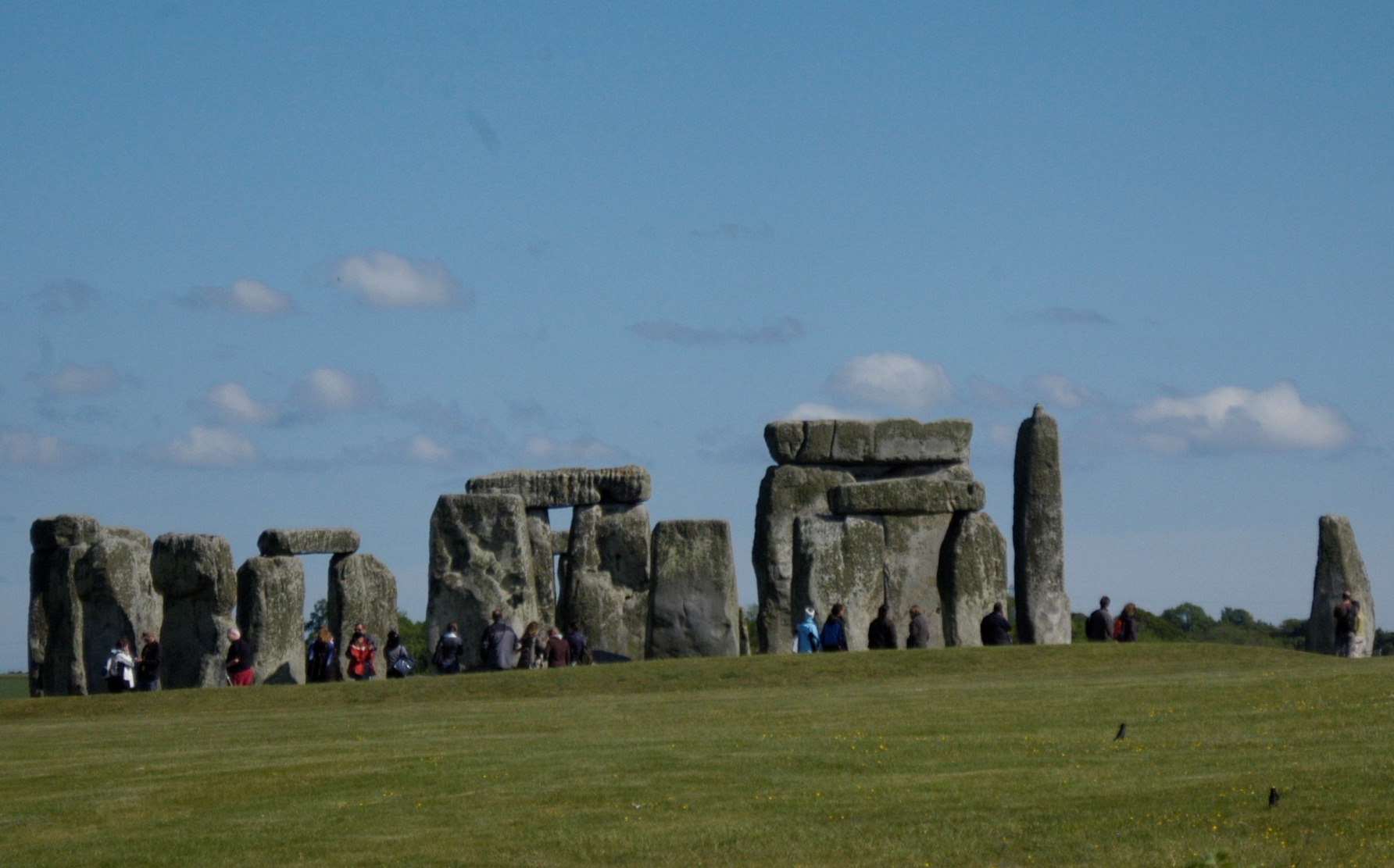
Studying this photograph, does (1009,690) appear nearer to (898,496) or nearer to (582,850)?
(582,850)

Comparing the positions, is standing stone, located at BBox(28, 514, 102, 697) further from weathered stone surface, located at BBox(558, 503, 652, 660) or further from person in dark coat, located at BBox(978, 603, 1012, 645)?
person in dark coat, located at BBox(978, 603, 1012, 645)

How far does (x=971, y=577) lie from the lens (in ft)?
103

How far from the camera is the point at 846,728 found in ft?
63.7

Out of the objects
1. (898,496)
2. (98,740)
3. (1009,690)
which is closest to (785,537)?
(898,496)

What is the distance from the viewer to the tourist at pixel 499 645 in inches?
1162

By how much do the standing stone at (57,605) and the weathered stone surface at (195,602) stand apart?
4.43 ft

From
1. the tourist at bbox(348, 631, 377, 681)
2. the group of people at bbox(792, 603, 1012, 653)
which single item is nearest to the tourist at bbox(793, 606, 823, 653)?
the group of people at bbox(792, 603, 1012, 653)

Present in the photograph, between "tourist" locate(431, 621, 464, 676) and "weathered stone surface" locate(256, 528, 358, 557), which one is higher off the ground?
"weathered stone surface" locate(256, 528, 358, 557)

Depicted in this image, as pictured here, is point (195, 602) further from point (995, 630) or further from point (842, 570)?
point (995, 630)

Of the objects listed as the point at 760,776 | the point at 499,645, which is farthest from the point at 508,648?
the point at 760,776

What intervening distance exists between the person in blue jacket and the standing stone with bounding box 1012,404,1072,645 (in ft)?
13.1

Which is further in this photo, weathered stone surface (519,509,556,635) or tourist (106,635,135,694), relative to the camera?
weathered stone surface (519,509,556,635)

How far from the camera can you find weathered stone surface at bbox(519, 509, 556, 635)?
3328 centimetres

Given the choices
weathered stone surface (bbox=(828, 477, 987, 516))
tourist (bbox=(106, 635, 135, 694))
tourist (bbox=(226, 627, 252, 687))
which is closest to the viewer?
tourist (bbox=(226, 627, 252, 687))
